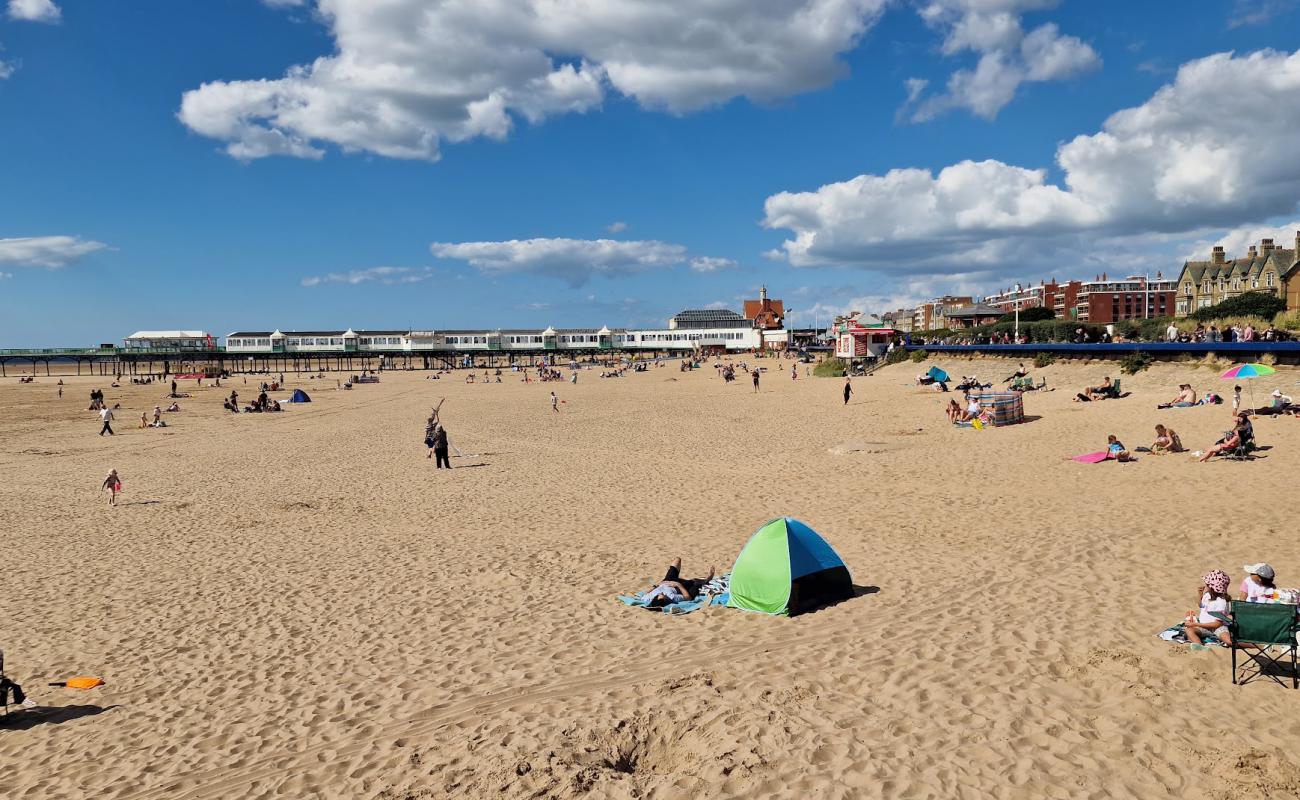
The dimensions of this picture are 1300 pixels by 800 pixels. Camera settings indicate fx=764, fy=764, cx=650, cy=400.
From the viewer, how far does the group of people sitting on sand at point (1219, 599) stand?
672 cm

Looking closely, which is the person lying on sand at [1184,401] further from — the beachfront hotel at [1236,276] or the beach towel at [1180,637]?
the beachfront hotel at [1236,276]

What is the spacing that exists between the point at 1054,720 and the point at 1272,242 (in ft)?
238

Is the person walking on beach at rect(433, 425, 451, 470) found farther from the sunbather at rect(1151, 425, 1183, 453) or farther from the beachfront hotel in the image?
the beachfront hotel

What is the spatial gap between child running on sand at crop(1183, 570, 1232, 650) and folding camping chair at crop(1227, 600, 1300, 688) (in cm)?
40

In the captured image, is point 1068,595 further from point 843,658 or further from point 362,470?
point 362,470

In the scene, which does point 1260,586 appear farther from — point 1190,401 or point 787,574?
point 1190,401

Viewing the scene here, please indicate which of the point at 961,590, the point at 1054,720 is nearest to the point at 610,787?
the point at 1054,720

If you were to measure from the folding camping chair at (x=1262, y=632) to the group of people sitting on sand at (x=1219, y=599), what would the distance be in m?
0.37

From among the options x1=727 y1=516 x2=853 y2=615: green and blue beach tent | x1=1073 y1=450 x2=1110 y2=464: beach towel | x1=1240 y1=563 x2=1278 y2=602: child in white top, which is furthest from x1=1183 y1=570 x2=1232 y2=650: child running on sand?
x1=1073 y1=450 x2=1110 y2=464: beach towel

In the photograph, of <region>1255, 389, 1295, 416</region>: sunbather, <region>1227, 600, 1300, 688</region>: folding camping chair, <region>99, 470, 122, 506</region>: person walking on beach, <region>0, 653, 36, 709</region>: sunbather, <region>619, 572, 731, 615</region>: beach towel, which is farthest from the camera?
<region>1255, 389, 1295, 416</region>: sunbather

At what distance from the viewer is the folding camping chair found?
6.00 m

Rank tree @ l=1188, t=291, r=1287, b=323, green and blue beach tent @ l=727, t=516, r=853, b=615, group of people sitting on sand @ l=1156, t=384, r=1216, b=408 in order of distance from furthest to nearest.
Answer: tree @ l=1188, t=291, r=1287, b=323 < group of people sitting on sand @ l=1156, t=384, r=1216, b=408 < green and blue beach tent @ l=727, t=516, r=853, b=615

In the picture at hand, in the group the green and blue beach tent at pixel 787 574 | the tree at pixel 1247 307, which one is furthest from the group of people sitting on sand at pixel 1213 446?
the tree at pixel 1247 307

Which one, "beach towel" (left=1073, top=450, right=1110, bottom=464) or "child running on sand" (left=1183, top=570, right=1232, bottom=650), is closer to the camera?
"child running on sand" (left=1183, top=570, right=1232, bottom=650)
